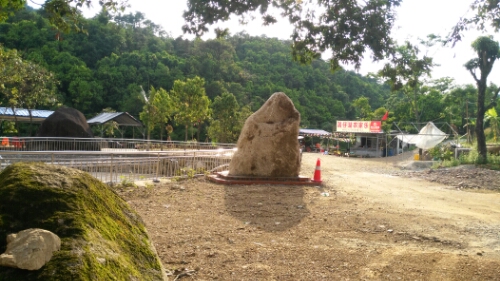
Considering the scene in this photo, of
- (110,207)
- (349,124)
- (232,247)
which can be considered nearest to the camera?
(110,207)

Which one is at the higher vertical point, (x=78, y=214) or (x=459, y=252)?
(x=78, y=214)

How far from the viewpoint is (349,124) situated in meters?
39.5

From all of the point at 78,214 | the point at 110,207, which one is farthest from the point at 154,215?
Answer: the point at 78,214

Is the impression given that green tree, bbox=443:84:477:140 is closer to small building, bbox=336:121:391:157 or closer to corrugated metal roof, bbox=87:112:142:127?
small building, bbox=336:121:391:157

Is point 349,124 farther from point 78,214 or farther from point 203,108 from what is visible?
point 78,214

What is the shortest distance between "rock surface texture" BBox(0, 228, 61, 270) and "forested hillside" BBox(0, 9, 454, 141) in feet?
98.4

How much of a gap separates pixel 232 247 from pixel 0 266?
12.2ft

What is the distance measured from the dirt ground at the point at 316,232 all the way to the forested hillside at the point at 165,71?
23.2m

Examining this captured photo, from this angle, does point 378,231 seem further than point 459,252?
Yes

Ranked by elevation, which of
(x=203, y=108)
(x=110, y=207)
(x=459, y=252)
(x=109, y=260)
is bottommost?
(x=459, y=252)

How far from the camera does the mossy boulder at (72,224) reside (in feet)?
7.38

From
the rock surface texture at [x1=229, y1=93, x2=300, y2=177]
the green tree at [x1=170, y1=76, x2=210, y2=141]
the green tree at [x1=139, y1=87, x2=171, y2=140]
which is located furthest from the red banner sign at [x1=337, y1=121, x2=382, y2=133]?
the rock surface texture at [x1=229, y1=93, x2=300, y2=177]


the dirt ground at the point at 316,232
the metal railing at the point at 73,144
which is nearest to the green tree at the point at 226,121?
the metal railing at the point at 73,144

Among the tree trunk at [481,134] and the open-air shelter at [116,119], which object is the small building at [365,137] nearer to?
the tree trunk at [481,134]
